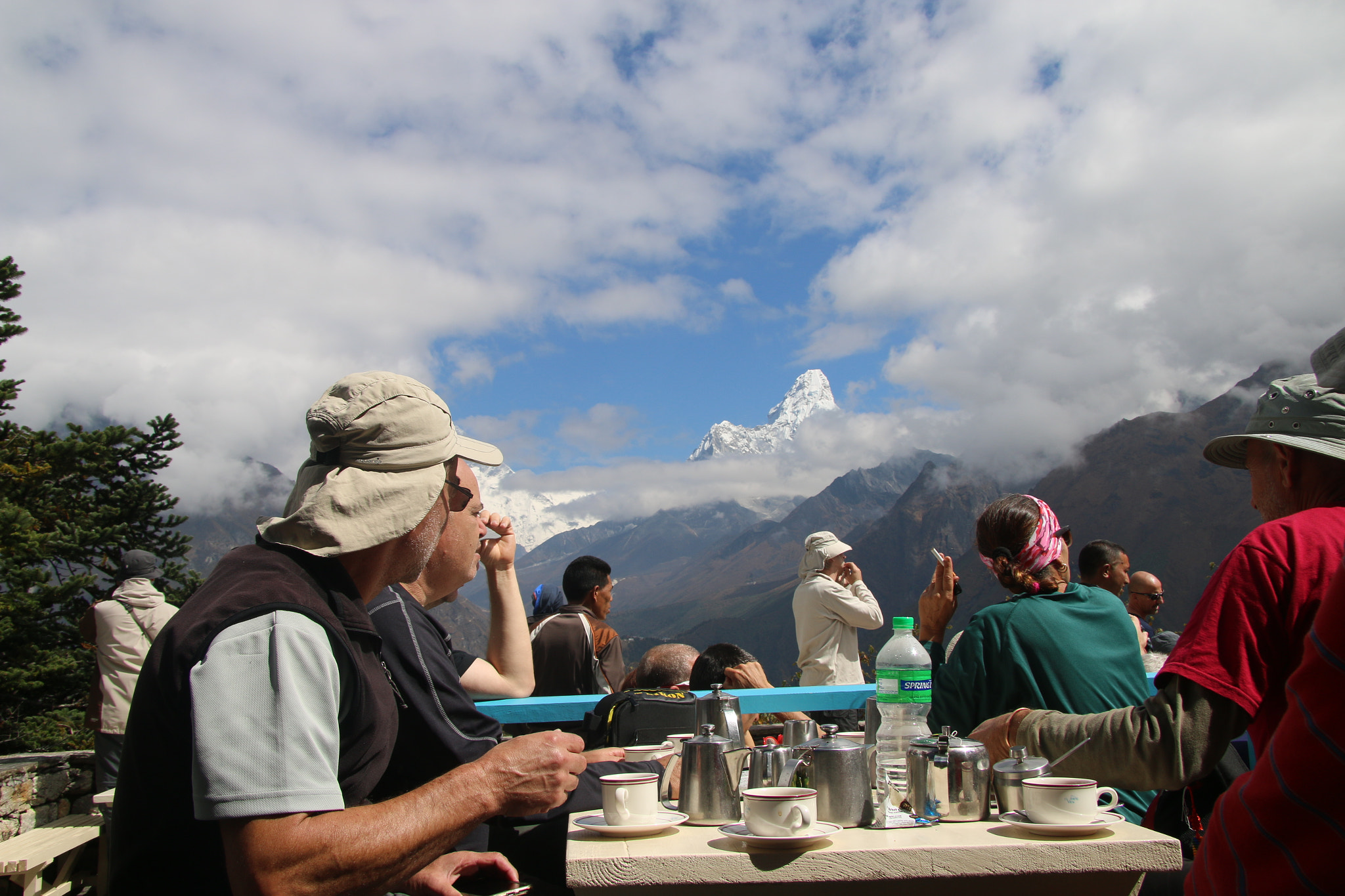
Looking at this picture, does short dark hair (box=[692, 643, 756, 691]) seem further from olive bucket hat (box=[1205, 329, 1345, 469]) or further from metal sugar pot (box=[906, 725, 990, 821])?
olive bucket hat (box=[1205, 329, 1345, 469])

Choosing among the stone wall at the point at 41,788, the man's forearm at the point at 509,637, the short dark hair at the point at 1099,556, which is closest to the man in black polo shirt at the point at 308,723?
the man's forearm at the point at 509,637

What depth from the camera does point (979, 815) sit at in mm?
2066

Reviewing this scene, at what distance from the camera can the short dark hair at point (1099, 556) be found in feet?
20.1

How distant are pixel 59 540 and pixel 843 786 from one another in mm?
19732

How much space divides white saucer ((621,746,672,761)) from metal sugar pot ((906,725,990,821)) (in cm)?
93

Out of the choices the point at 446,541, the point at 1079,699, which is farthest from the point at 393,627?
the point at 1079,699

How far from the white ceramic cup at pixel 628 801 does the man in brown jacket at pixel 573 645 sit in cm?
352

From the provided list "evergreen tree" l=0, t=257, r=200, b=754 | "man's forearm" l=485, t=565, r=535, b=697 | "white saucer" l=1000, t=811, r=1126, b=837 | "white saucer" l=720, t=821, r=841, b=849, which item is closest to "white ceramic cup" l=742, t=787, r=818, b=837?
"white saucer" l=720, t=821, r=841, b=849

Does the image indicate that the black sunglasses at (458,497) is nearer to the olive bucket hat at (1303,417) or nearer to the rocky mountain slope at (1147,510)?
the olive bucket hat at (1303,417)

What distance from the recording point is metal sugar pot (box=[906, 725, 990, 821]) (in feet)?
6.73

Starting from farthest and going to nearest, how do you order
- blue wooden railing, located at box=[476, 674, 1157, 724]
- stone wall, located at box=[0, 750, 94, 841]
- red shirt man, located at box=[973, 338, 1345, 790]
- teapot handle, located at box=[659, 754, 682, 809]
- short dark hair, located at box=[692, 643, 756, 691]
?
→ 1. stone wall, located at box=[0, 750, 94, 841]
2. short dark hair, located at box=[692, 643, 756, 691]
3. blue wooden railing, located at box=[476, 674, 1157, 724]
4. teapot handle, located at box=[659, 754, 682, 809]
5. red shirt man, located at box=[973, 338, 1345, 790]

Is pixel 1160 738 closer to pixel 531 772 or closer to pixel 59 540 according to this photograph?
pixel 531 772

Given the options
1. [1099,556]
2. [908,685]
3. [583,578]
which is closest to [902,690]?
[908,685]

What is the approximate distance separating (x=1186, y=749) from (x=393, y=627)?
219 cm
